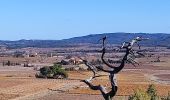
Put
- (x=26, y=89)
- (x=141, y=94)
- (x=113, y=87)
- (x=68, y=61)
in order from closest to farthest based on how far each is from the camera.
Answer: (x=113, y=87)
(x=141, y=94)
(x=26, y=89)
(x=68, y=61)

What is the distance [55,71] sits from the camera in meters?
93.8

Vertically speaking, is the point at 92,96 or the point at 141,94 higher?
the point at 141,94

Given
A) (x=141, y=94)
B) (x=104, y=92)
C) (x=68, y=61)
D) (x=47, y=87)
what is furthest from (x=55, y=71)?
(x=104, y=92)

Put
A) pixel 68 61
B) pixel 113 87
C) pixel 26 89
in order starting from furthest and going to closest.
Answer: pixel 68 61 → pixel 26 89 → pixel 113 87

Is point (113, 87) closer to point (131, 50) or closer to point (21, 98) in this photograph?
point (131, 50)

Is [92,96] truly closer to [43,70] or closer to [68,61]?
[43,70]

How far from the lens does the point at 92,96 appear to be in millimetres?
56125

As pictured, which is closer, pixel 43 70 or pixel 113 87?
pixel 113 87

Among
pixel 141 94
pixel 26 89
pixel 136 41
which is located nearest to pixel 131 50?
pixel 136 41

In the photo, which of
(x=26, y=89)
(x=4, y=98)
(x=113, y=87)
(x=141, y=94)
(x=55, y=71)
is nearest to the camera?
(x=113, y=87)

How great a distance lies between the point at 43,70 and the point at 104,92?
84.1m

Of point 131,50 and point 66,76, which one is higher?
point 131,50

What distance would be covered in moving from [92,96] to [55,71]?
38.3 m

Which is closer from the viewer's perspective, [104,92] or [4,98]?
[104,92]
